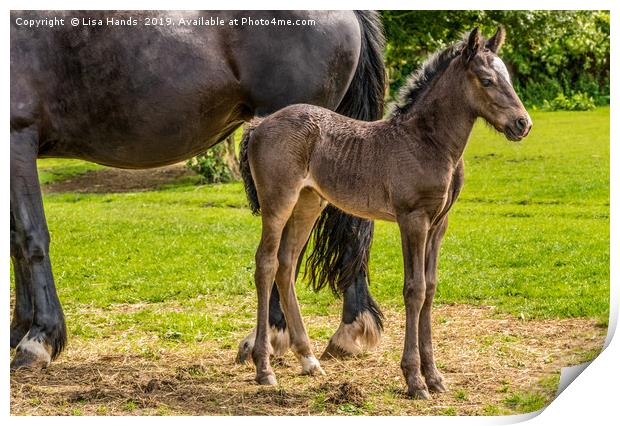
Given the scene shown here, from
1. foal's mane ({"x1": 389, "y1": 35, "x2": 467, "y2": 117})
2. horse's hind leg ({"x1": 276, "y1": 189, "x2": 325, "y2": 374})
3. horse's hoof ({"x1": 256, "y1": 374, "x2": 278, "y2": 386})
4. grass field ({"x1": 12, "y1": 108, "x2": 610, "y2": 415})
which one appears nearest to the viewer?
foal's mane ({"x1": 389, "y1": 35, "x2": 467, "y2": 117})

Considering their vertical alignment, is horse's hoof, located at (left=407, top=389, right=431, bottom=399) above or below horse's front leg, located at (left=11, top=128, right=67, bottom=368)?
below

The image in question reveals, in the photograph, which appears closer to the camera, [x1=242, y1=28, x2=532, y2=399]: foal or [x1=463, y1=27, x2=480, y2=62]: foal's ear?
[x1=463, y1=27, x2=480, y2=62]: foal's ear

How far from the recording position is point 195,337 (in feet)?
24.9

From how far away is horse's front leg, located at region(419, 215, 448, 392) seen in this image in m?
5.79

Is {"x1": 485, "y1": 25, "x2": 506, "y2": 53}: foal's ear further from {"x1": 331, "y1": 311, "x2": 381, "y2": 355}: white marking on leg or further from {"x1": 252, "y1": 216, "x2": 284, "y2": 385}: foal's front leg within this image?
{"x1": 331, "y1": 311, "x2": 381, "y2": 355}: white marking on leg

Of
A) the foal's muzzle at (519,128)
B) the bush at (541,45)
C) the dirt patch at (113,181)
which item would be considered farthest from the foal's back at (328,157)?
the dirt patch at (113,181)

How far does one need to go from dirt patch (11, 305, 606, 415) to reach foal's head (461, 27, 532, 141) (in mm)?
1627

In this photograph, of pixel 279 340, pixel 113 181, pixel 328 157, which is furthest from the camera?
pixel 113 181

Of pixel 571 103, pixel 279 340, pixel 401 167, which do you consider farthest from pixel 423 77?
pixel 571 103

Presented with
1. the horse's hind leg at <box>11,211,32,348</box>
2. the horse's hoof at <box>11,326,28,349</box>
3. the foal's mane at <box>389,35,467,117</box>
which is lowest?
the horse's hoof at <box>11,326,28,349</box>

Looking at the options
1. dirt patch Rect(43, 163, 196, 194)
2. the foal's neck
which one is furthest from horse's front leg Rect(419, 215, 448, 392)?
dirt patch Rect(43, 163, 196, 194)

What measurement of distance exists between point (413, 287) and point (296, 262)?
1019 millimetres

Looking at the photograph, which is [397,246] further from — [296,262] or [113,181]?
[113,181]

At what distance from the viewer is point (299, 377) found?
6.34 meters
